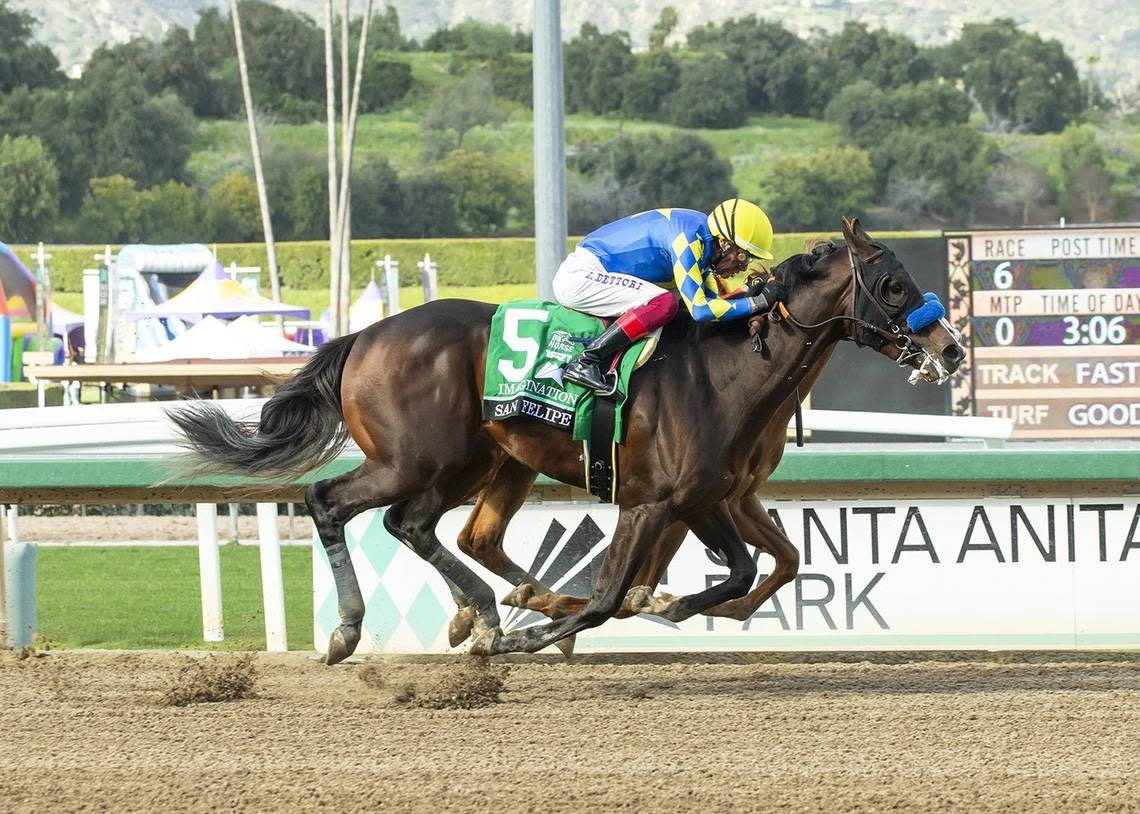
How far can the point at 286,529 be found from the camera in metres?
Answer: 12.4

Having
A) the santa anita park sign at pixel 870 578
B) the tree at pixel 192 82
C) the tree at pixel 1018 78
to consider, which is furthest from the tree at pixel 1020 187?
the santa anita park sign at pixel 870 578

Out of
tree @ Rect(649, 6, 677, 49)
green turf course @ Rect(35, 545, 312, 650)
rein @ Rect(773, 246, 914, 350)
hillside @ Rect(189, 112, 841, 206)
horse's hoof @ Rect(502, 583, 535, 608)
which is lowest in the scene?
green turf course @ Rect(35, 545, 312, 650)

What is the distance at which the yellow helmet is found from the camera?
5.27 metres

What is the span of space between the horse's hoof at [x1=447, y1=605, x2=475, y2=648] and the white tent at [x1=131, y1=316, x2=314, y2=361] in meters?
14.0

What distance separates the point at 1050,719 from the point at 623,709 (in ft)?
4.39

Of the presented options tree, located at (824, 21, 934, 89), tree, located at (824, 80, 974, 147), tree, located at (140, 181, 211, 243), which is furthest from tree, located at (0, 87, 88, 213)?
tree, located at (824, 21, 934, 89)

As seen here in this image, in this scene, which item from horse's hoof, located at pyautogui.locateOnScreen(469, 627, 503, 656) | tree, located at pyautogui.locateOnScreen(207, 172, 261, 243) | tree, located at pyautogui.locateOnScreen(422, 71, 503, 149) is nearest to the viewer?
horse's hoof, located at pyautogui.locateOnScreen(469, 627, 503, 656)

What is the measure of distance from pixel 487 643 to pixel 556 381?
945 mm

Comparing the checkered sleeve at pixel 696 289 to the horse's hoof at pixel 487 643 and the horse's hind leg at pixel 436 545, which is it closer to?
the horse's hind leg at pixel 436 545

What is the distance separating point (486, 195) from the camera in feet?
223

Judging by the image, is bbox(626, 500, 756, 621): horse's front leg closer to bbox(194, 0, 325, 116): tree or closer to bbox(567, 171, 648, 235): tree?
bbox(567, 171, 648, 235): tree

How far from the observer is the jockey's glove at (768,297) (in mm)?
5289

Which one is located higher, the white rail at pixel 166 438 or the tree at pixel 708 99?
the tree at pixel 708 99

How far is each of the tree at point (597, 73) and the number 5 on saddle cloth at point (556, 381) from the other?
86.3 metres
